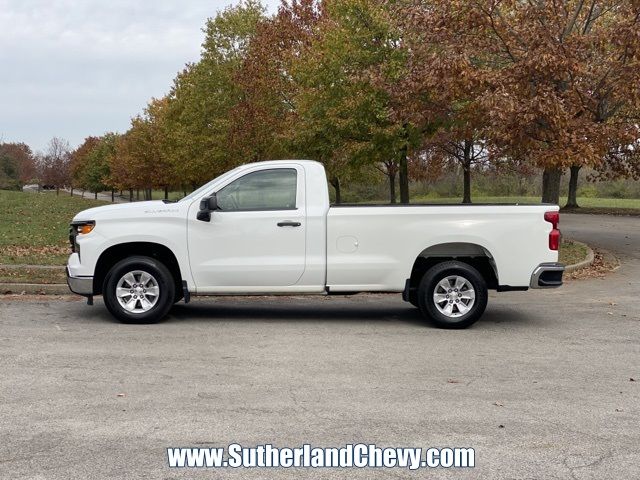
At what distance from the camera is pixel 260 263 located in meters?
8.59

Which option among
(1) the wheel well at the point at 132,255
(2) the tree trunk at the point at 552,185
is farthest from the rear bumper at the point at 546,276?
(2) the tree trunk at the point at 552,185

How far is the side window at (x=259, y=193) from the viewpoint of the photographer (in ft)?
28.7

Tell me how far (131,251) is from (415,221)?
355cm

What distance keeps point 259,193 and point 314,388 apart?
352 cm

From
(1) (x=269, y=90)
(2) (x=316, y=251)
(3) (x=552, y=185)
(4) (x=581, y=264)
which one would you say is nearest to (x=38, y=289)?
(2) (x=316, y=251)

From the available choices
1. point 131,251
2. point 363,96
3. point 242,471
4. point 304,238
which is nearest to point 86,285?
point 131,251

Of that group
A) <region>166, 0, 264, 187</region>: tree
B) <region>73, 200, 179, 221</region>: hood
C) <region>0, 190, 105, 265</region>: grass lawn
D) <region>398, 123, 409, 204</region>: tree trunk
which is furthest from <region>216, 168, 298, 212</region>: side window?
<region>166, 0, 264, 187</region>: tree

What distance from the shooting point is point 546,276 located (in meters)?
8.65

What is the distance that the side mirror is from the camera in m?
8.49

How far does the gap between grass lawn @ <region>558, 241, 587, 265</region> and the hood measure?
9.19 meters

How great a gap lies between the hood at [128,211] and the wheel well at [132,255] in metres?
0.37

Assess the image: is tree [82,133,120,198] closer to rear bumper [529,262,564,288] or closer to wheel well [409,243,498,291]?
wheel well [409,243,498,291]

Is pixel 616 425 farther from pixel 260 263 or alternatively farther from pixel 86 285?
pixel 86 285

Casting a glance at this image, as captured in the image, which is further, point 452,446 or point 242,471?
point 452,446
